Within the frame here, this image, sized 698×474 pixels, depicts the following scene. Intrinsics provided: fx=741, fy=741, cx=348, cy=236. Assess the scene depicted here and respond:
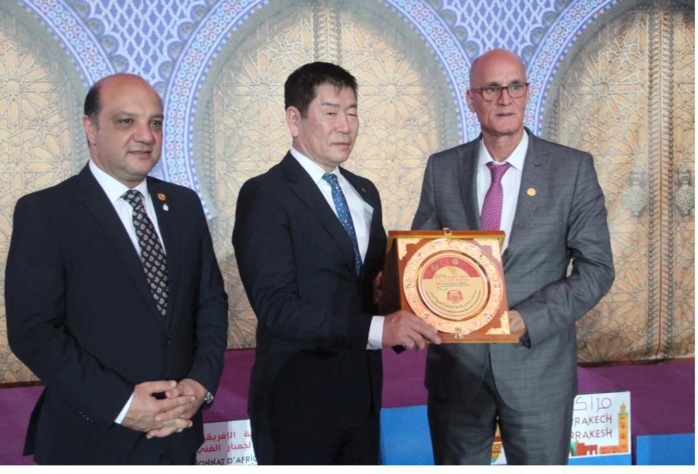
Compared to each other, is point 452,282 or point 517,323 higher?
point 452,282

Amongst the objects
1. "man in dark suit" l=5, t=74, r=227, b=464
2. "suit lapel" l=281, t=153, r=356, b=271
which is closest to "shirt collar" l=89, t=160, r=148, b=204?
"man in dark suit" l=5, t=74, r=227, b=464

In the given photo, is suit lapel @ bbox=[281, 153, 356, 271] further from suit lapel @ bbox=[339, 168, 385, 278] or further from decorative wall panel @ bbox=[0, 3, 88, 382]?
decorative wall panel @ bbox=[0, 3, 88, 382]

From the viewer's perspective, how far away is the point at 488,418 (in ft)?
6.74

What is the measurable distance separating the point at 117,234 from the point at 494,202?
1009mm

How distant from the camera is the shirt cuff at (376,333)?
1.83 meters

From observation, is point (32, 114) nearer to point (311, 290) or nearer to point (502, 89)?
point (311, 290)

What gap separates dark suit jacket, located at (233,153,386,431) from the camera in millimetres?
1833

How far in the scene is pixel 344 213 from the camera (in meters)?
1.96

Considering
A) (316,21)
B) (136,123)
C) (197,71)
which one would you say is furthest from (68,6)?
(136,123)

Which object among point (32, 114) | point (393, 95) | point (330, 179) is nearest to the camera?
point (330, 179)

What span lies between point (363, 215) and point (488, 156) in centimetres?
41

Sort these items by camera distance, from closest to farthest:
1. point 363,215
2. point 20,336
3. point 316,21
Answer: point 20,336 → point 363,215 → point 316,21

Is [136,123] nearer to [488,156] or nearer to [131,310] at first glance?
[131,310]

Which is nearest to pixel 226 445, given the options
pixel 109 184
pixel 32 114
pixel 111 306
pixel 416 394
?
pixel 416 394
